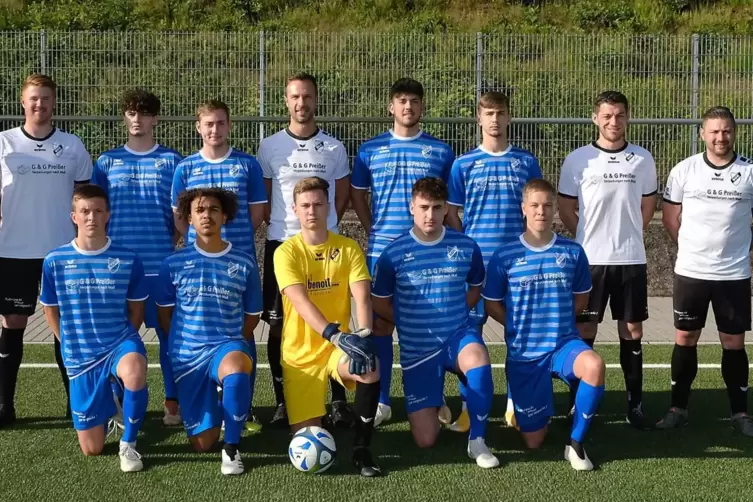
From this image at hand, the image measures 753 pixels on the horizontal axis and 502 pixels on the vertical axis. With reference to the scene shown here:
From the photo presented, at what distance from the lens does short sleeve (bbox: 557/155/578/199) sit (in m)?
5.76

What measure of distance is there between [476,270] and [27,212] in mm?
2689

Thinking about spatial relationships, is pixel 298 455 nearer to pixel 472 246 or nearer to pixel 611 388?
pixel 472 246

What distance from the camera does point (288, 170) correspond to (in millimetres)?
5785

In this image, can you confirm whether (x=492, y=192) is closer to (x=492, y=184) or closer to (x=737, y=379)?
(x=492, y=184)

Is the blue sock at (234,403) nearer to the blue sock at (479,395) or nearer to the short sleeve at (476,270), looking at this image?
the blue sock at (479,395)

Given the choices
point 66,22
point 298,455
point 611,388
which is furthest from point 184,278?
point 66,22

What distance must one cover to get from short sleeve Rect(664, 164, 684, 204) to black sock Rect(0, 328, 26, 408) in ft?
13.3

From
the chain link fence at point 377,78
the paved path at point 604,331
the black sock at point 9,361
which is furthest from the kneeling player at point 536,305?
the chain link fence at point 377,78

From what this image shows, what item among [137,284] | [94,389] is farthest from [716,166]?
[94,389]

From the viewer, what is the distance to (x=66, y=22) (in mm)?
17969

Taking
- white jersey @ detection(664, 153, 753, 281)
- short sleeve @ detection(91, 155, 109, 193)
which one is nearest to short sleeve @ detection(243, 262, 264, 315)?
short sleeve @ detection(91, 155, 109, 193)

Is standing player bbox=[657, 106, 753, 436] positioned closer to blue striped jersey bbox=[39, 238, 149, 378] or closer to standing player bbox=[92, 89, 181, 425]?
standing player bbox=[92, 89, 181, 425]

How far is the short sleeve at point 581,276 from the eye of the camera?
17.1ft

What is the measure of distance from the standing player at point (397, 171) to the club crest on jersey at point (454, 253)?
489 mm
